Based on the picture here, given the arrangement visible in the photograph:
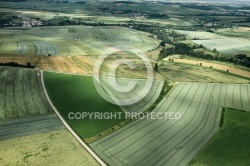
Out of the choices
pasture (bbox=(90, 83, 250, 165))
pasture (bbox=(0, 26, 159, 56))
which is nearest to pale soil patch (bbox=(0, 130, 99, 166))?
pasture (bbox=(90, 83, 250, 165))

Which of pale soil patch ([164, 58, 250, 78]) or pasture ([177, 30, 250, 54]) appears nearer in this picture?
pale soil patch ([164, 58, 250, 78])

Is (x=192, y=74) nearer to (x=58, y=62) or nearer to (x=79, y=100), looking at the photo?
(x=58, y=62)

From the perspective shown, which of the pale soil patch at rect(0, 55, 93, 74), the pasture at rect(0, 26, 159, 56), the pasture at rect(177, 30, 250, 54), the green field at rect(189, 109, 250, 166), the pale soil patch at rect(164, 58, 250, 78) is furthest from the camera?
the pasture at rect(177, 30, 250, 54)

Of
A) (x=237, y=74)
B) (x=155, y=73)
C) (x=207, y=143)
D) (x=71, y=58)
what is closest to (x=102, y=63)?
(x=71, y=58)

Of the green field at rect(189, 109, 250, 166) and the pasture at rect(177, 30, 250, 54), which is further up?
the green field at rect(189, 109, 250, 166)

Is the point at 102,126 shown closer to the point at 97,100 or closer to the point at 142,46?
the point at 97,100

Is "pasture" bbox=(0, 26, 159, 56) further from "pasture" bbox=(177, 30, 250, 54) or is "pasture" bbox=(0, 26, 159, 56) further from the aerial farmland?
"pasture" bbox=(177, 30, 250, 54)

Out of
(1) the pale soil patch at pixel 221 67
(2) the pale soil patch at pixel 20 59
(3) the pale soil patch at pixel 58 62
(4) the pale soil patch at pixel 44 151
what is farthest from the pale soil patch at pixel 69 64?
(4) the pale soil patch at pixel 44 151
